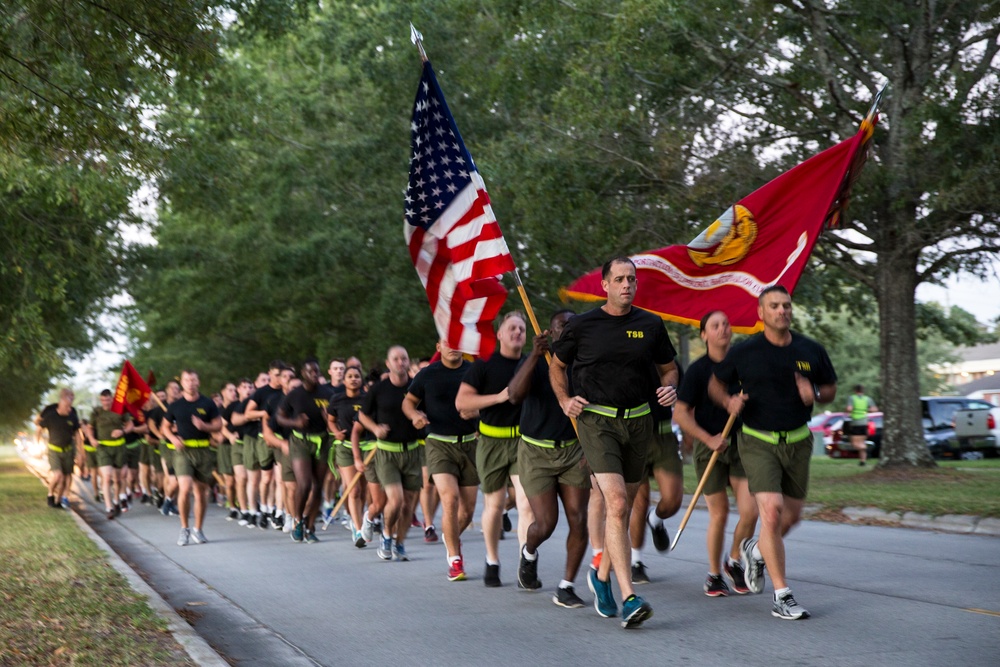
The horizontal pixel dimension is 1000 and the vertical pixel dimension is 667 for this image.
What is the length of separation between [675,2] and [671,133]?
2117 mm

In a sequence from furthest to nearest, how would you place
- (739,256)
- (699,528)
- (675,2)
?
(675,2) < (699,528) < (739,256)

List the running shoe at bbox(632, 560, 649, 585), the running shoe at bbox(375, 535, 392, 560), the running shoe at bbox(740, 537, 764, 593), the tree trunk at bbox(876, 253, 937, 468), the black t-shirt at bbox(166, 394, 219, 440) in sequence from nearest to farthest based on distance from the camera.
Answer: the running shoe at bbox(740, 537, 764, 593) → the running shoe at bbox(632, 560, 649, 585) → the running shoe at bbox(375, 535, 392, 560) → the black t-shirt at bbox(166, 394, 219, 440) → the tree trunk at bbox(876, 253, 937, 468)

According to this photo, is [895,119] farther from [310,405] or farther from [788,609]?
[788,609]

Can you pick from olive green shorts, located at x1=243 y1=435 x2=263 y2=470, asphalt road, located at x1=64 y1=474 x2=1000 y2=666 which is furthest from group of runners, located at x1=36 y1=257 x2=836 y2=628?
olive green shorts, located at x1=243 y1=435 x2=263 y2=470

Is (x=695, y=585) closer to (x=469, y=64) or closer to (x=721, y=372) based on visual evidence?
(x=721, y=372)

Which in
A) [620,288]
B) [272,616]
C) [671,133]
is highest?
[671,133]

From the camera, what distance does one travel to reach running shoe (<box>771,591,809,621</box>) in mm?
8086

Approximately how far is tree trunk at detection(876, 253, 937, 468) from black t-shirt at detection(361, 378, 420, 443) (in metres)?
10.6

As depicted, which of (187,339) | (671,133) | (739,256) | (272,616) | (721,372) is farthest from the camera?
(187,339)

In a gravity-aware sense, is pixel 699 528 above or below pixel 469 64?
below

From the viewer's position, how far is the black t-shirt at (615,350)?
8.13 meters

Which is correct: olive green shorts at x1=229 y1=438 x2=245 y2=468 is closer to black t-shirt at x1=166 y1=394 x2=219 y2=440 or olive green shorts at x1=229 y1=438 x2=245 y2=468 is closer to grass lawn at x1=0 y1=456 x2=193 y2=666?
black t-shirt at x1=166 y1=394 x2=219 y2=440

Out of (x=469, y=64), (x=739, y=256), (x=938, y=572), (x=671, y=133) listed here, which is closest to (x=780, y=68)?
(x=671, y=133)

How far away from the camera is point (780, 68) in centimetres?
2120
